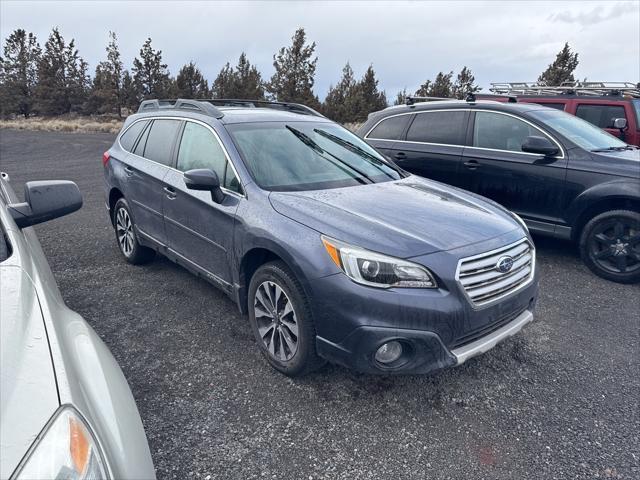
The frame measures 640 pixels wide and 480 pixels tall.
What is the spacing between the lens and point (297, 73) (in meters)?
36.9

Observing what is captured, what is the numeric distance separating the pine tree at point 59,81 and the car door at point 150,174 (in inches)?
1865

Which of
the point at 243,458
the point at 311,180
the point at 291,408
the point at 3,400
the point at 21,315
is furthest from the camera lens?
the point at 311,180

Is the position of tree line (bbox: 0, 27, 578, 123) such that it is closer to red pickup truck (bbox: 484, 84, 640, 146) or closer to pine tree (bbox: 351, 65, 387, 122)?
pine tree (bbox: 351, 65, 387, 122)

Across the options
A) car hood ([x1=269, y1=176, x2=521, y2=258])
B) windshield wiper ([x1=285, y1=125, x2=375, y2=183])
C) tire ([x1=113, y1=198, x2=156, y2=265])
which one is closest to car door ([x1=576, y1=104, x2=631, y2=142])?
car hood ([x1=269, y1=176, x2=521, y2=258])

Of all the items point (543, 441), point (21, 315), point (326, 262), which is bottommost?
point (543, 441)

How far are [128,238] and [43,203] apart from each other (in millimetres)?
2547

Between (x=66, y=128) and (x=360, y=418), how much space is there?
3433 centimetres

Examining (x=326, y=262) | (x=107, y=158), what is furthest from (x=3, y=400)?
(x=107, y=158)

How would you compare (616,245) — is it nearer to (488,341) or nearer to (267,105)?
(488,341)

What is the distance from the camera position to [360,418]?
2.64m

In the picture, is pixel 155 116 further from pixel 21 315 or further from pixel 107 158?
pixel 21 315

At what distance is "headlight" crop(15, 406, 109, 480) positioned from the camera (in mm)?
1055

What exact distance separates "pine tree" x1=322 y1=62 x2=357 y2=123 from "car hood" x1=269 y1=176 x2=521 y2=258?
31.9 metres

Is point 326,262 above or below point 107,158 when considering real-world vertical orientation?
below
